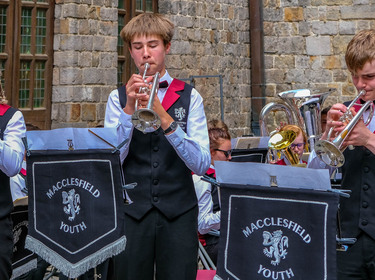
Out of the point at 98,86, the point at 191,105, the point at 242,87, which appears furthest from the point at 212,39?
the point at 191,105

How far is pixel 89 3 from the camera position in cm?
1068

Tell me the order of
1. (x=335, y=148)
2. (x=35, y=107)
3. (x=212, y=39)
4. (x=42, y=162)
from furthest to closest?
(x=212, y=39)
(x=35, y=107)
(x=42, y=162)
(x=335, y=148)

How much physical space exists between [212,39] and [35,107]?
13.7ft

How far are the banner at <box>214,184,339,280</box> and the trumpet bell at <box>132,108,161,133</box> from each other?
0.48 metres

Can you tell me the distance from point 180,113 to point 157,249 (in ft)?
2.28

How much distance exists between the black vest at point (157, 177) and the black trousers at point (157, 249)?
0.05m

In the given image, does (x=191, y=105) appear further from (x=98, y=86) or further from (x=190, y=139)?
(x=98, y=86)

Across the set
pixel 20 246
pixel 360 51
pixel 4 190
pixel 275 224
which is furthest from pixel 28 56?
pixel 275 224

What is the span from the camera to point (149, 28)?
3949 mm

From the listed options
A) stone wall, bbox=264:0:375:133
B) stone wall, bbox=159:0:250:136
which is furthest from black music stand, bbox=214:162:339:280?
stone wall, bbox=264:0:375:133

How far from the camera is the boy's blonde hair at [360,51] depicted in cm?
358

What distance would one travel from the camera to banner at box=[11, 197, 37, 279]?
186 inches

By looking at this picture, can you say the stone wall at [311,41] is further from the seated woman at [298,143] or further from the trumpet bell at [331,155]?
the trumpet bell at [331,155]

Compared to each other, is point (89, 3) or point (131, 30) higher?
point (89, 3)
